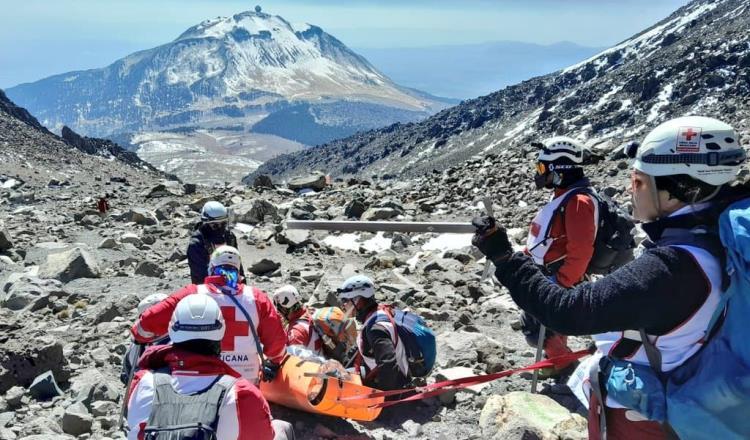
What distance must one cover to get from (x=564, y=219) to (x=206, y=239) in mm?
4293

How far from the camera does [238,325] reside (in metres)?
5.75

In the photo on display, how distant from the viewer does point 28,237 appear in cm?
1808

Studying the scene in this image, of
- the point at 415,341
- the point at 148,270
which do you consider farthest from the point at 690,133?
the point at 148,270

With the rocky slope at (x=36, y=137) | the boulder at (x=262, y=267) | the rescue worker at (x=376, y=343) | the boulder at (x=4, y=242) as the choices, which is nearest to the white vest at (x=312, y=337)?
the rescue worker at (x=376, y=343)

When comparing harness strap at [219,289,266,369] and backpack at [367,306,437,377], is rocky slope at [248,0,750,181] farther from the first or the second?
harness strap at [219,289,266,369]

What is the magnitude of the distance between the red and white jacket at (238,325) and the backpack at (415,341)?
128 centimetres

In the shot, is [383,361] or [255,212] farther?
[255,212]

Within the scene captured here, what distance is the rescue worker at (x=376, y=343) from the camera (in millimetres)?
6426

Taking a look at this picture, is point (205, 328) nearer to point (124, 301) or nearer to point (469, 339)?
point (469, 339)

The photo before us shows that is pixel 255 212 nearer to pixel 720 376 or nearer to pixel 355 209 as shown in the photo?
pixel 355 209

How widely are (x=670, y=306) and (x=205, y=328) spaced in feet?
8.41

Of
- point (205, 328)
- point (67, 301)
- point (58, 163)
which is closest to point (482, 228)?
point (205, 328)

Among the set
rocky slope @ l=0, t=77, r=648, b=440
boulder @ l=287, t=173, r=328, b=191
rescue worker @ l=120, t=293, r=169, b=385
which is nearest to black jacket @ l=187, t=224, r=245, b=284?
rocky slope @ l=0, t=77, r=648, b=440

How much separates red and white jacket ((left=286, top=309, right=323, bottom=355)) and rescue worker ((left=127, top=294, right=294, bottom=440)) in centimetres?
330
